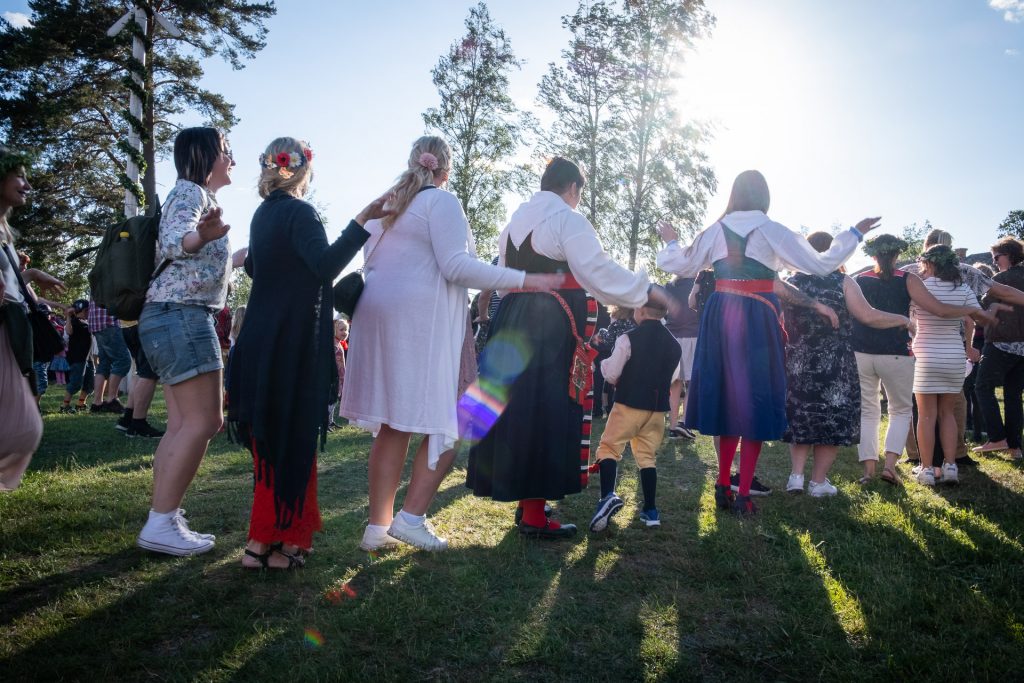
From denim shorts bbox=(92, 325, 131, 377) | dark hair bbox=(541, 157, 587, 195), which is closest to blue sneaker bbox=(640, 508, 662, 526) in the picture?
dark hair bbox=(541, 157, 587, 195)

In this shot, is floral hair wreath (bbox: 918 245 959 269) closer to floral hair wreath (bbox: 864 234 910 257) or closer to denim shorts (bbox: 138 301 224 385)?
floral hair wreath (bbox: 864 234 910 257)

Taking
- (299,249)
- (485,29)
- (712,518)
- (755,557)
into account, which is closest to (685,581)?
(755,557)

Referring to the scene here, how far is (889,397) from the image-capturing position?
5754 mm

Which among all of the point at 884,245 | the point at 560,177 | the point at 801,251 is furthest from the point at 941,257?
the point at 560,177

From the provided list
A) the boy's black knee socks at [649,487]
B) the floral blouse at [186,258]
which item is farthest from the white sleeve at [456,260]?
the boy's black knee socks at [649,487]

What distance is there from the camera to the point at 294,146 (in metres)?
3.32

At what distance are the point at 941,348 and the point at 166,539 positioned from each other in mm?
6004

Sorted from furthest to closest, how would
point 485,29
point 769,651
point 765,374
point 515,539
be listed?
1. point 485,29
2. point 765,374
3. point 515,539
4. point 769,651

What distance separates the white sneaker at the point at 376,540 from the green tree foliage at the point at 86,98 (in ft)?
46.4

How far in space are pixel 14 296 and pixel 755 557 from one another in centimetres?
398

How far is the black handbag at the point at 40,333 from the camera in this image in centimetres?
344

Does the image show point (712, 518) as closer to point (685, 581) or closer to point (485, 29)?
point (685, 581)

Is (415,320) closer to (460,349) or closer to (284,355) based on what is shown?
(460,349)

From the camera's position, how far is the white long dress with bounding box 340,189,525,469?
137 inches
